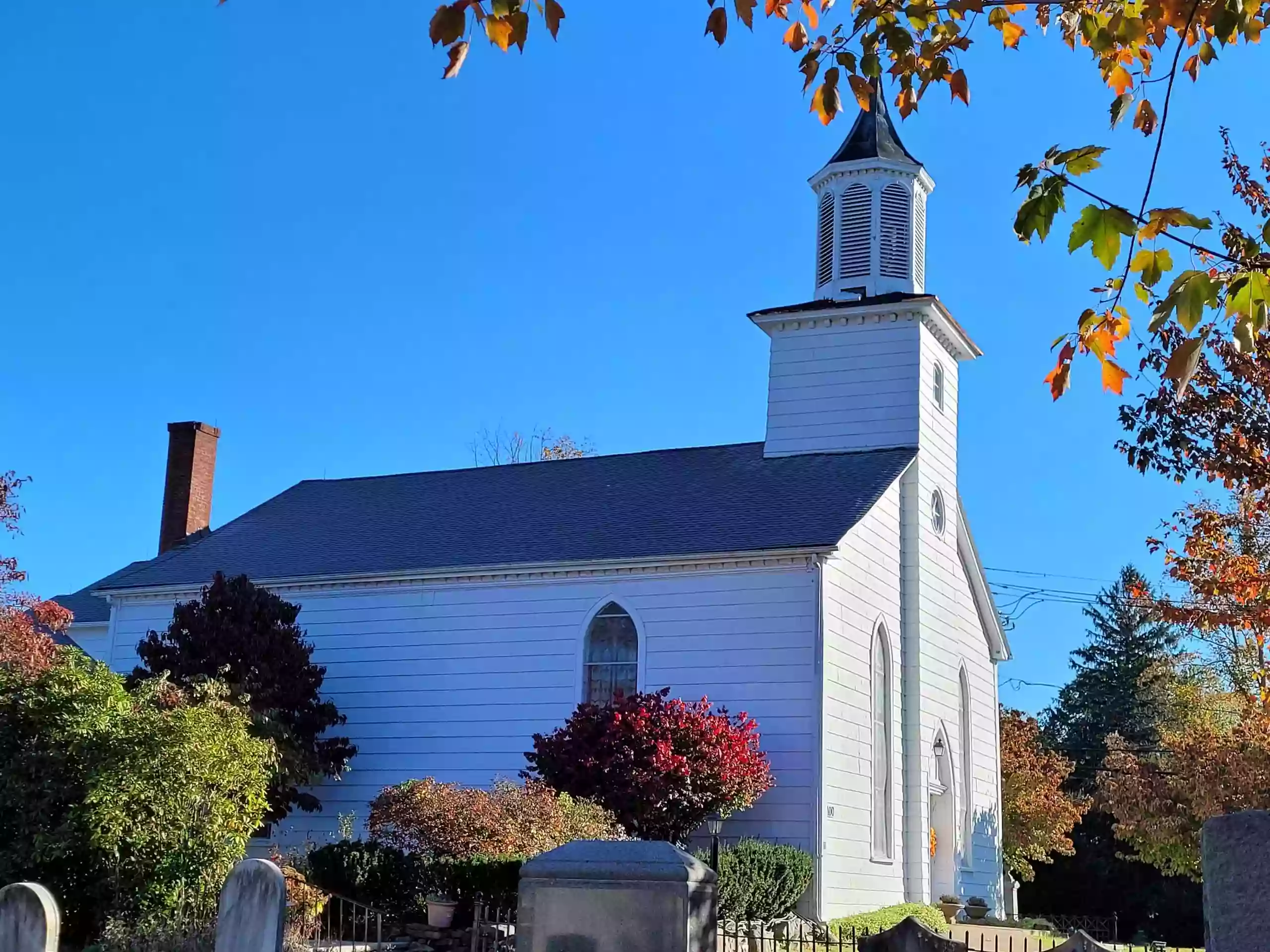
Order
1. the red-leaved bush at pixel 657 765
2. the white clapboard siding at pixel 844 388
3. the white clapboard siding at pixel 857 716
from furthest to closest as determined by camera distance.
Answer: the white clapboard siding at pixel 844 388, the white clapboard siding at pixel 857 716, the red-leaved bush at pixel 657 765

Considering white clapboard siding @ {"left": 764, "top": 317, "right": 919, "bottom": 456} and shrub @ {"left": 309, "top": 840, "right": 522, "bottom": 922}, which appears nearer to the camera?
shrub @ {"left": 309, "top": 840, "right": 522, "bottom": 922}

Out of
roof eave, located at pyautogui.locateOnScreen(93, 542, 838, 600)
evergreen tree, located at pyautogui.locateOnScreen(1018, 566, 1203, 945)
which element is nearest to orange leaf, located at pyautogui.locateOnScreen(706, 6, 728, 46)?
roof eave, located at pyautogui.locateOnScreen(93, 542, 838, 600)

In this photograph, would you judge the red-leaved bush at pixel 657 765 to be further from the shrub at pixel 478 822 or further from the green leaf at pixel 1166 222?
the green leaf at pixel 1166 222

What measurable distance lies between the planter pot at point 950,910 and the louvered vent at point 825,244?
12655 mm

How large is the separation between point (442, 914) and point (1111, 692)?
44299mm

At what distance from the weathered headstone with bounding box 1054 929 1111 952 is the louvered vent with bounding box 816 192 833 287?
74.1ft

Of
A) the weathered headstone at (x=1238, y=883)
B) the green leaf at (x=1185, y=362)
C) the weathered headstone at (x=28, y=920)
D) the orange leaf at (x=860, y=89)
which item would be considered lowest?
the weathered headstone at (x=28, y=920)

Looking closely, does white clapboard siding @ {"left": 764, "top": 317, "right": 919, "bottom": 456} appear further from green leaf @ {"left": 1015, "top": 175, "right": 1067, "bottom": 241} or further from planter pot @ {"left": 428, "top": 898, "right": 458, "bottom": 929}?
green leaf @ {"left": 1015, "top": 175, "right": 1067, "bottom": 241}

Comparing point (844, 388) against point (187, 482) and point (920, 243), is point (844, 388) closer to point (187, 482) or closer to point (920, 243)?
point (920, 243)

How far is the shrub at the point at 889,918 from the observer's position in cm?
2128

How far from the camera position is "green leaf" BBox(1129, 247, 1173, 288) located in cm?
576

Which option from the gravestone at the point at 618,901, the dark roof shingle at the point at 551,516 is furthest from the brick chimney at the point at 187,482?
the gravestone at the point at 618,901

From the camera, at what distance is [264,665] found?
2452 cm

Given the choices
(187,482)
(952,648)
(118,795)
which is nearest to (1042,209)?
(118,795)
